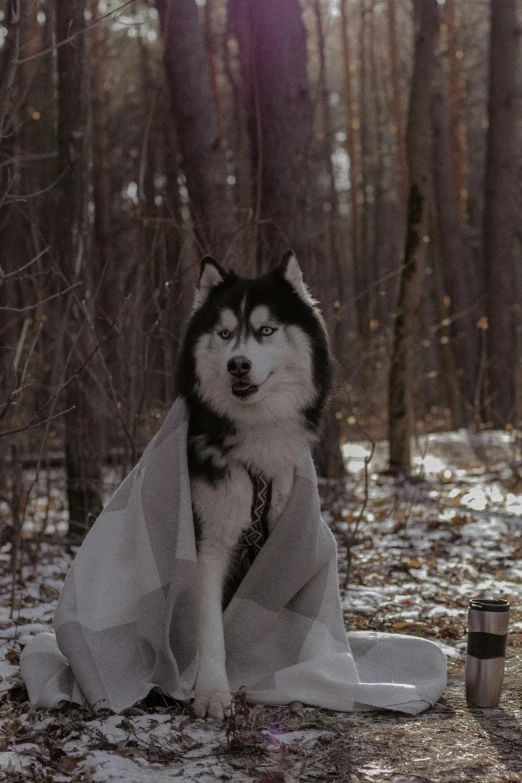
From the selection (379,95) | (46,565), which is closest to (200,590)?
(46,565)

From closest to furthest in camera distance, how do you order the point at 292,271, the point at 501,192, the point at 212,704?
the point at 212,704 → the point at 292,271 → the point at 501,192

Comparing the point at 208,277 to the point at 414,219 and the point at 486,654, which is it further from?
the point at 414,219

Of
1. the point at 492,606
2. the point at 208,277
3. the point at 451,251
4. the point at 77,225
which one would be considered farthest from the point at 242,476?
the point at 451,251

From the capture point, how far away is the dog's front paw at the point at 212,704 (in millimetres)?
3357

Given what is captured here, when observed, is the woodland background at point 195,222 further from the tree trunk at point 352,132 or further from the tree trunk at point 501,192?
the tree trunk at point 352,132

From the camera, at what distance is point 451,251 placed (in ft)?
47.2

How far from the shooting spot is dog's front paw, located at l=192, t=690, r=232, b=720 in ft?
11.0

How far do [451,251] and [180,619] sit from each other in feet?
38.7

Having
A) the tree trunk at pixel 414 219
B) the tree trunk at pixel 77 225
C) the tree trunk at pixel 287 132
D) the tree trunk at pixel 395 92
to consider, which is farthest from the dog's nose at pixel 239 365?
the tree trunk at pixel 395 92

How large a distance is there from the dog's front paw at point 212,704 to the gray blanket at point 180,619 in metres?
0.12

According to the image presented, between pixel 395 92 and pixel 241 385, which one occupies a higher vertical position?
pixel 395 92

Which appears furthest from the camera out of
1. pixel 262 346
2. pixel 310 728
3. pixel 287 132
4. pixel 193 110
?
pixel 287 132

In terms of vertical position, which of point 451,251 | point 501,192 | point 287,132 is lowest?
point 451,251

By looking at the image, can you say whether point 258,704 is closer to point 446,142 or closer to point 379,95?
point 446,142
